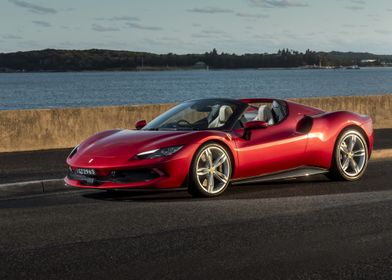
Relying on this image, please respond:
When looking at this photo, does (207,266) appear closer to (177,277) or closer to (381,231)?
(177,277)

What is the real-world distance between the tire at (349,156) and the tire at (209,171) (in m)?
1.80

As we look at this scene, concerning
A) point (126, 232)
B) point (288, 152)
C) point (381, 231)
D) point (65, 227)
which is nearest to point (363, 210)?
point (381, 231)

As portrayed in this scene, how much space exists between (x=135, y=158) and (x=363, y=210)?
100 inches

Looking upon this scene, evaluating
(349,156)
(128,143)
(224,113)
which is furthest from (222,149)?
(349,156)

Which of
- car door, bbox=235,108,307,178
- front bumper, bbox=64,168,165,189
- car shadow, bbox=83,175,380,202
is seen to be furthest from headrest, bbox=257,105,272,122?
front bumper, bbox=64,168,165,189

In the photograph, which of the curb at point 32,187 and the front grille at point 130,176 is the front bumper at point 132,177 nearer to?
the front grille at point 130,176

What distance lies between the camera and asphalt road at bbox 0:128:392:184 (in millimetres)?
10508

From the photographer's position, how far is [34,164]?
477 inches

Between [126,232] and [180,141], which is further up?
[180,141]

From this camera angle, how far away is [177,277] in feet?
16.1

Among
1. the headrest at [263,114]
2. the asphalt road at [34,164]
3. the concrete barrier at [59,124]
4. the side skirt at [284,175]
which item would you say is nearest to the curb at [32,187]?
the asphalt road at [34,164]

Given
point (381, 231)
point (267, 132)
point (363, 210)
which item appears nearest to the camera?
point (381, 231)

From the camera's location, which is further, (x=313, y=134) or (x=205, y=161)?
(x=313, y=134)

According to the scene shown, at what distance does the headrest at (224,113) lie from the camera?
30.2 feet
